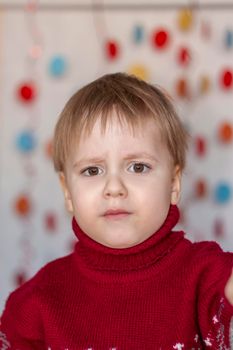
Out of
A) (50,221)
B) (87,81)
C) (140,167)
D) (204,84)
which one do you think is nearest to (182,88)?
(204,84)

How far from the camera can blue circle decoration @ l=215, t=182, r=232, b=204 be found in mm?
2016

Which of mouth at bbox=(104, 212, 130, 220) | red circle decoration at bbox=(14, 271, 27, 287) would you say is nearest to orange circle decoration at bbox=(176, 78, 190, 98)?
red circle decoration at bbox=(14, 271, 27, 287)

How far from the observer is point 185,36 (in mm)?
2016

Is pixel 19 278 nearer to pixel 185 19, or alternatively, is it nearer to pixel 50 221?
pixel 50 221

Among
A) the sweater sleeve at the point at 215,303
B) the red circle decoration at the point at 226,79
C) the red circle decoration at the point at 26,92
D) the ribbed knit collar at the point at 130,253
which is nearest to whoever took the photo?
the sweater sleeve at the point at 215,303

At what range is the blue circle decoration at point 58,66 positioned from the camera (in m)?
2.06

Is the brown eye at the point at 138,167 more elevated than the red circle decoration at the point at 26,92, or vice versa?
the red circle decoration at the point at 26,92

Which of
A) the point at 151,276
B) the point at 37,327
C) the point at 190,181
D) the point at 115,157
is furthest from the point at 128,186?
the point at 190,181

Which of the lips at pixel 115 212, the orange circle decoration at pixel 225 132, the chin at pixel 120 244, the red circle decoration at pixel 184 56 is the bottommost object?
the chin at pixel 120 244

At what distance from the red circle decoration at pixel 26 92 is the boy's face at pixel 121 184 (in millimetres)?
919

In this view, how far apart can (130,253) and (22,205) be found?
0.95 metres

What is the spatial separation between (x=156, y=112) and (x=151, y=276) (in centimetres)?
28

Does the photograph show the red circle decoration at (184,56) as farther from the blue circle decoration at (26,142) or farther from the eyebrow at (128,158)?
the eyebrow at (128,158)

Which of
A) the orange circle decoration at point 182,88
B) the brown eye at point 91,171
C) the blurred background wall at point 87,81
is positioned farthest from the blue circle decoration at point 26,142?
the brown eye at point 91,171
